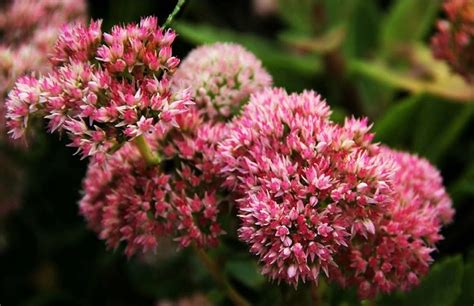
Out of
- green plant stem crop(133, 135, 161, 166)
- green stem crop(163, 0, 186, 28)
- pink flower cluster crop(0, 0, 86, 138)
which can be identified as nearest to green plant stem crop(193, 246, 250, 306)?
green plant stem crop(133, 135, 161, 166)

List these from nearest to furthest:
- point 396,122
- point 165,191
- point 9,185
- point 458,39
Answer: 1. point 165,191
2. point 458,39
3. point 396,122
4. point 9,185

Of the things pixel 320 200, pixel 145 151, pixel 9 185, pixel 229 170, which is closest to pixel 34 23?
pixel 9 185

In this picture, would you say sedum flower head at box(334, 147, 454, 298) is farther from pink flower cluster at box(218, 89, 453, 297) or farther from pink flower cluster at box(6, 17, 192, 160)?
pink flower cluster at box(6, 17, 192, 160)

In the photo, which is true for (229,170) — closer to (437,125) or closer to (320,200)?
(320,200)

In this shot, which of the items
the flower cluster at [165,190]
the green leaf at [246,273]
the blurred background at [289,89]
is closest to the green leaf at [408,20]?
the blurred background at [289,89]

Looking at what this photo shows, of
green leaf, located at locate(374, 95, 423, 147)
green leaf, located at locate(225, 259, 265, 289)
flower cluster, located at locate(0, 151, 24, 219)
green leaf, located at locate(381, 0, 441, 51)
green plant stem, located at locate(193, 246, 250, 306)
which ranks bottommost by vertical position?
flower cluster, located at locate(0, 151, 24, 219)

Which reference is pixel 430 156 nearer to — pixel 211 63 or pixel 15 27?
pixel 211 63

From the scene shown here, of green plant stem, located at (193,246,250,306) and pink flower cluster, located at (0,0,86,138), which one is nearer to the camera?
green plant stem, located at (193,246,250,306)
